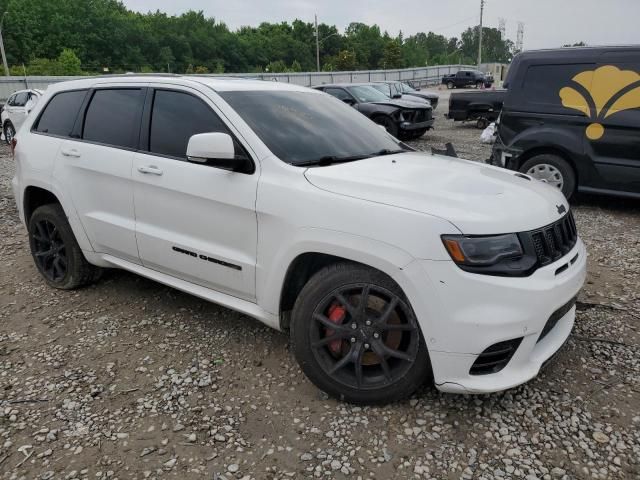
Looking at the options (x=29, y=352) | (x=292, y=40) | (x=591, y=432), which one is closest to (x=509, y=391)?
(x=591, y=432)

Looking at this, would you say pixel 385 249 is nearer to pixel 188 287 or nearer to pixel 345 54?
pixel 188 287

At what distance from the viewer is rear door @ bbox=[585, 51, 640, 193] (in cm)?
612

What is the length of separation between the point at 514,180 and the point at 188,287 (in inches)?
86.6

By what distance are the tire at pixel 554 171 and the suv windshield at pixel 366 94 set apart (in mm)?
7714

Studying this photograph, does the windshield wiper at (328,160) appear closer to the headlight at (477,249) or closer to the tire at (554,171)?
the headlight at (477,249)

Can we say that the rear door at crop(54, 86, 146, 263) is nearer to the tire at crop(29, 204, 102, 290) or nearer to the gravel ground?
the tire at crop(29, 204, 102, 290)

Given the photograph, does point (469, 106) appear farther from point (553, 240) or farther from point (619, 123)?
point (553, 240)

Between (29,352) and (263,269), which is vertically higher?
(263,269)

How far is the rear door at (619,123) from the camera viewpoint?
6.12 meters

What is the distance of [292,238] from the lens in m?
2.74

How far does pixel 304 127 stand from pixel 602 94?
484 centimetres

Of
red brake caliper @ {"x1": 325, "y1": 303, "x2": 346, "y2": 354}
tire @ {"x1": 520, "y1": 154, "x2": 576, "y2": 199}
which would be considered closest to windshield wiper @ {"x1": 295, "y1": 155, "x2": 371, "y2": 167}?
red brake caliper @ {"x1": 325, "y1": 303, "x2": 346, "y2": 354}

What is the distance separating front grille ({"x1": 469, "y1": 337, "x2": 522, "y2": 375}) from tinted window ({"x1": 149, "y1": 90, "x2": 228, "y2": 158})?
200 centimetres

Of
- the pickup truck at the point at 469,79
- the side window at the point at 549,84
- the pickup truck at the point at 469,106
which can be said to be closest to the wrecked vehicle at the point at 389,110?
the pickup truck at the point at 469,106
